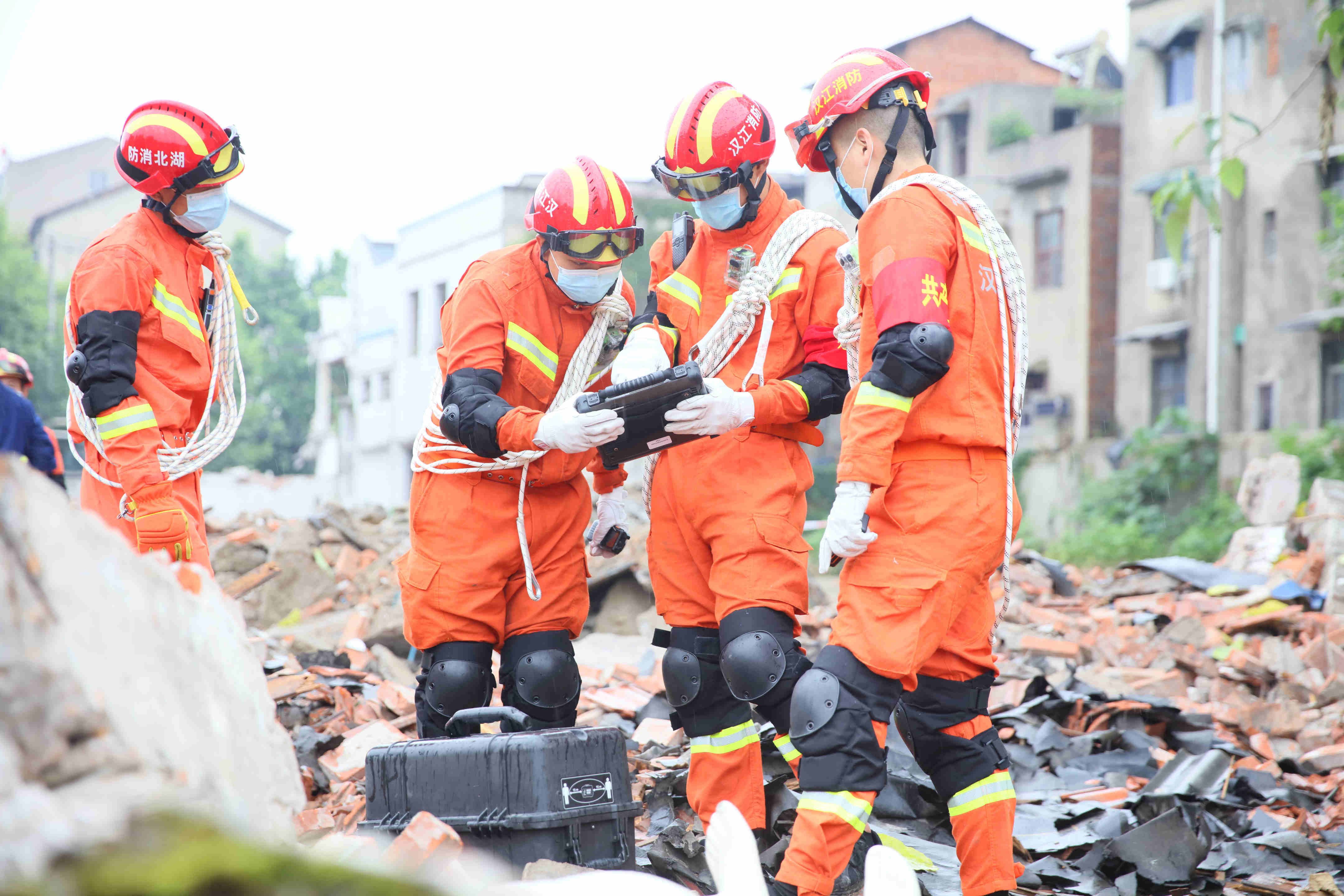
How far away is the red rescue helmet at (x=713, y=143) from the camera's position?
3.94 m

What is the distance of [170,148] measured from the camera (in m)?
4.27

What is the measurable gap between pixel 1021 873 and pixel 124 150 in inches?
146

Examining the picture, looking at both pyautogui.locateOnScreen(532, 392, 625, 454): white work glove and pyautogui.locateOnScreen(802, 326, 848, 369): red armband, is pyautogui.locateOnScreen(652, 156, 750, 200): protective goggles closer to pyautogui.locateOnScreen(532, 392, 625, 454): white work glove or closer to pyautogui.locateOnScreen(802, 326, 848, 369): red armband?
pyautogui.locateOnScreen(802, 326, 848, 369): red armband

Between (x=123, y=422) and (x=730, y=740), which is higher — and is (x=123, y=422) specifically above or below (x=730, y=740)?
above

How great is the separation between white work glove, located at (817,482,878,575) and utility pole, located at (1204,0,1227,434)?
21070 mm

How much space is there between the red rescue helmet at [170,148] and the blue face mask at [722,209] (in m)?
1.72

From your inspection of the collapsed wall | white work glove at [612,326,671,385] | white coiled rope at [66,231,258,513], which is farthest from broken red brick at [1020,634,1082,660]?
the collapsed wall

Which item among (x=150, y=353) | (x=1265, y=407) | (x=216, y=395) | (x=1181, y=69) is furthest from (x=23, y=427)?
(x=1181, y=69)

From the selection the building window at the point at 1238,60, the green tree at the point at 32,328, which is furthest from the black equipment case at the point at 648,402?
the green tree at the point at 32,328

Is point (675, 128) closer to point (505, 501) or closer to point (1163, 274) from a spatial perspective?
point (505, 501)

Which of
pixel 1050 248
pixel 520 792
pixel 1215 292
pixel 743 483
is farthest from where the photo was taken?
pixel 1050 248

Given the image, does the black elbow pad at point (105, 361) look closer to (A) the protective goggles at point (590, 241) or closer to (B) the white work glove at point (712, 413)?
(A) the protective goggles at point (590, 241)

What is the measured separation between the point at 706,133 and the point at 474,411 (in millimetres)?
1149

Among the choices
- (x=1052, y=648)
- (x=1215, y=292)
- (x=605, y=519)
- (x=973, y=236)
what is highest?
(x=1215, y=292)
